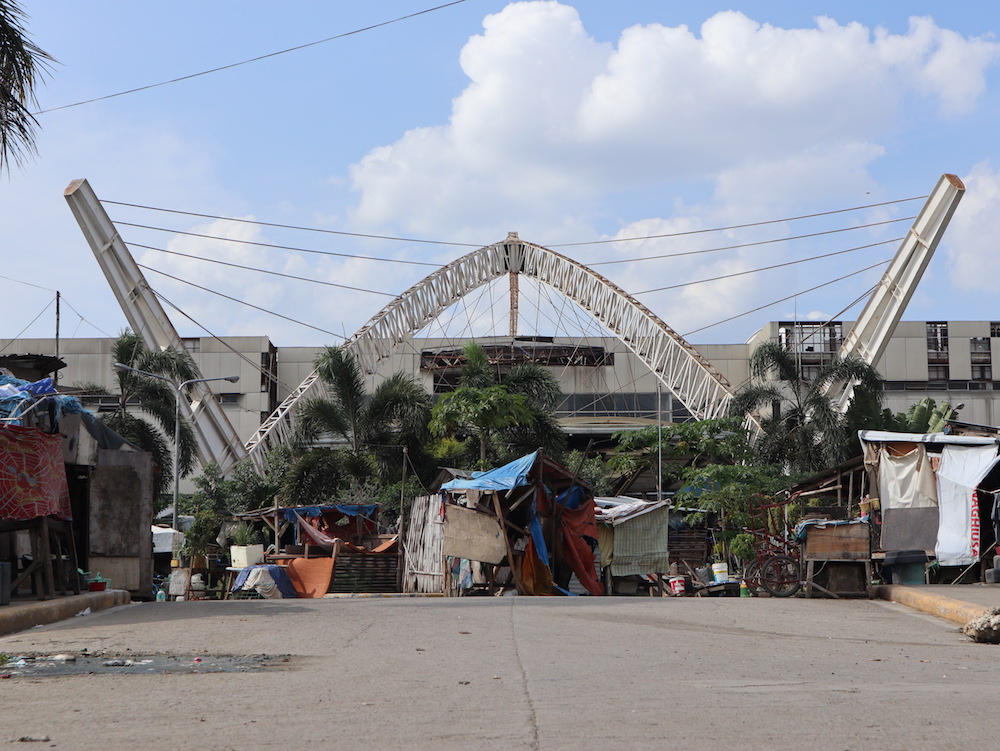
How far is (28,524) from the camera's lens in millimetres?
15422

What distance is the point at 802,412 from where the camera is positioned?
39594 millimetres

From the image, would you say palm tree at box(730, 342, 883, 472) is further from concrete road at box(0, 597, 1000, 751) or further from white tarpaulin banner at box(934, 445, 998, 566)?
concrete road at box(0, 597, 1000, 751)

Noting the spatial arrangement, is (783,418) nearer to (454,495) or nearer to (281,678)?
(454,495)

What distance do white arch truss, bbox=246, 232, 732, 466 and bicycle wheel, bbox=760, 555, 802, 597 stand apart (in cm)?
2688

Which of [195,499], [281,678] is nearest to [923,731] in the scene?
[281,678]

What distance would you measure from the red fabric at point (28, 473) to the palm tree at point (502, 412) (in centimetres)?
1886

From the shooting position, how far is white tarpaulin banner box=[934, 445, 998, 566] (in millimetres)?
22422

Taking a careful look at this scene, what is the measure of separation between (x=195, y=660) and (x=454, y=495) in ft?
51.6

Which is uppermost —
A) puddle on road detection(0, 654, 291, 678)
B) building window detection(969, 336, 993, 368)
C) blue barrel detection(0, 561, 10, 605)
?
building window detection(969, 336, 993, 368)

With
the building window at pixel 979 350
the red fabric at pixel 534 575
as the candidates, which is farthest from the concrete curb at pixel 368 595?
the building window at pixel 979 350

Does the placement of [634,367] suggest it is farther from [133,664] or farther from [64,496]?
[133,664]

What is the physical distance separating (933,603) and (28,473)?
12.7 m

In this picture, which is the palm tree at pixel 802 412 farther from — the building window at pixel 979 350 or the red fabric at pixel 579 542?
the building window at pixel 979 350

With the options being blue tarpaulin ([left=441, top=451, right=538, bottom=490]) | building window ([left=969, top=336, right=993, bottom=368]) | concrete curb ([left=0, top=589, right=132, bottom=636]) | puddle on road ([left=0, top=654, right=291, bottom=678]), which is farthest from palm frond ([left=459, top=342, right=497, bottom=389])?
building window ([left=969, top=336, right=993, bottom=368])
